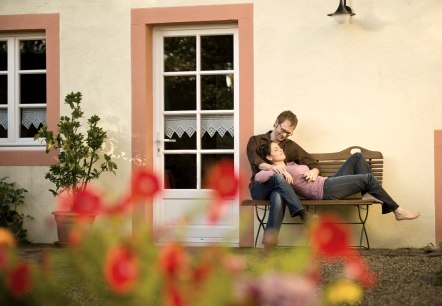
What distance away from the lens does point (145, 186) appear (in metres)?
2.19

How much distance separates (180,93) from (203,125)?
16.5 inches

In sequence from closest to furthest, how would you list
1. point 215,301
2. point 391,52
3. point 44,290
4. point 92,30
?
point 215,301
point 44,290
point 391,52
point 92,30

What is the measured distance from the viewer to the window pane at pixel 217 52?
8.32m

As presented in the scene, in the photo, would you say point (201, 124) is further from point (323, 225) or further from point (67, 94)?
point (323, 225)

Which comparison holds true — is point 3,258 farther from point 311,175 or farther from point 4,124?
point 4,124

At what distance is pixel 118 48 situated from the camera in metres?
8.35

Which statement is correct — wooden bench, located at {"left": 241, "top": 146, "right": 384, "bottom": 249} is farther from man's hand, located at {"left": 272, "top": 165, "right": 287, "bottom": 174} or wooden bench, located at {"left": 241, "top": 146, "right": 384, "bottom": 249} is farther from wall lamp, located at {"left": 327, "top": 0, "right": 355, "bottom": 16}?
wall lamp, located at {"left": 327, "top": 0, "right": 355, "bottom": 16}

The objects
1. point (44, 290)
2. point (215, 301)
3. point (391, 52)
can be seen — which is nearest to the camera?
point (215, 301)

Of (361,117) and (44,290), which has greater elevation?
(361,117)

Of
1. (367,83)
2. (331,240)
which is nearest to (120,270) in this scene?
(331,240)

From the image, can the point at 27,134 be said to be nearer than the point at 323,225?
No

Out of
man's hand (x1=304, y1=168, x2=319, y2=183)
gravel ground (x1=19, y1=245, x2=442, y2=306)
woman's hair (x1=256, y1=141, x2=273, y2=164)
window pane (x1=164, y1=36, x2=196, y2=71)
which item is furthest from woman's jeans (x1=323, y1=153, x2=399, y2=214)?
window pane (x1=164, y1=36, x2=196, y2=71)

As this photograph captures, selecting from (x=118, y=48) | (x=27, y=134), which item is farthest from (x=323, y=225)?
(x=27, y=134)

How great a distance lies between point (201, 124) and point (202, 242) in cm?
119
